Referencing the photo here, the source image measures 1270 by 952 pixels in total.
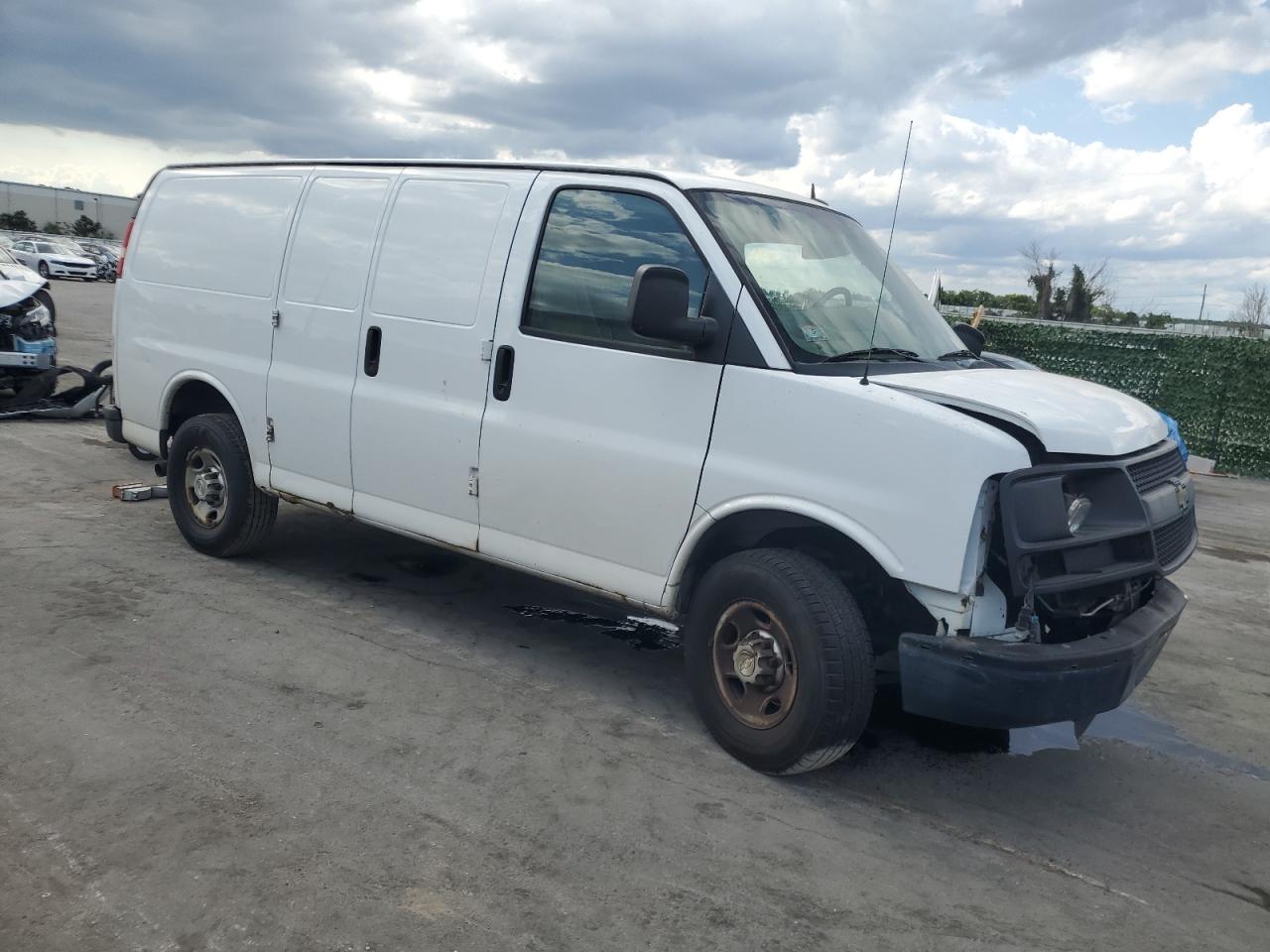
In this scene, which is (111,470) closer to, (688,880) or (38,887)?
(38,887)

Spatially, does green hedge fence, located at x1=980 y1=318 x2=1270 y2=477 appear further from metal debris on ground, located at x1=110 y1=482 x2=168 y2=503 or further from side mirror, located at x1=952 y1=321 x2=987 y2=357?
metal debris on ground, located at x1=110 y1=482 x2=168 y2=503

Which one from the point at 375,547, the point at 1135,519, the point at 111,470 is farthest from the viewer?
the point at 111,470

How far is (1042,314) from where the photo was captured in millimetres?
31312

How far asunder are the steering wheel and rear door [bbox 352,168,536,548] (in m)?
1.42

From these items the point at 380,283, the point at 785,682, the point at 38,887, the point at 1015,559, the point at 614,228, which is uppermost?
the point at 614,228

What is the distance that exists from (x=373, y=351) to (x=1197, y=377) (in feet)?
41.4

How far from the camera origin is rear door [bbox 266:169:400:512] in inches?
209

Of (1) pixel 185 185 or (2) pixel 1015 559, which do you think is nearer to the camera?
(2) pixel 1015 559

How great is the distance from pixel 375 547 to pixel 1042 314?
1123 inches

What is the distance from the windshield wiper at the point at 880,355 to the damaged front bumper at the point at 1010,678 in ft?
3.62

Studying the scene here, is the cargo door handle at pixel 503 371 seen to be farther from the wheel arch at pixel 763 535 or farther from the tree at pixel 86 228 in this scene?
the tree at pixel 86 228

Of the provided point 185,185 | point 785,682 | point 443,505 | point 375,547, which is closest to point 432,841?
point 785,682

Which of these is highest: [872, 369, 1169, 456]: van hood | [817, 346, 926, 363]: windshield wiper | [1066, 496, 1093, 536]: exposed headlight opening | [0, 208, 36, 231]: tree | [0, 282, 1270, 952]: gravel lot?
[0, 208, 36, 231]: tree

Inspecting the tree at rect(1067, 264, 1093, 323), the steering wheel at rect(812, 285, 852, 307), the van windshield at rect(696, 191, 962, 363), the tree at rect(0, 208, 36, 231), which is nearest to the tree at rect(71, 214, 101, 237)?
the tree at rect(0, 208, 36, 231)
